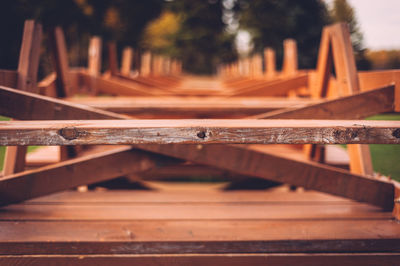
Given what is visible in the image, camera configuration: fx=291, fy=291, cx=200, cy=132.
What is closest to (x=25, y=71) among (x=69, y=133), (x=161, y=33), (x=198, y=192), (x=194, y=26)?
(x=69, y=133)

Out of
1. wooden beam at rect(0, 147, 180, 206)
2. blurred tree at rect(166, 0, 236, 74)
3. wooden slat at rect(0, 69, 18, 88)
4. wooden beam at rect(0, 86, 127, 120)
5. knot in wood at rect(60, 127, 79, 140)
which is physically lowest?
wooden beam at rect(0, 147, 180, 206)

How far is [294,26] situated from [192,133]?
17.5m

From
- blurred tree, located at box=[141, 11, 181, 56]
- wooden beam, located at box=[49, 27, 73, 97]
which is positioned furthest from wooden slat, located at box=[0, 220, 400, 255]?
blurred tree, located at box=[141, 11, 181, 56]

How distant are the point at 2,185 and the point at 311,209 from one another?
164 cm

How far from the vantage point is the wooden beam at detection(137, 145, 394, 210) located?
139cm

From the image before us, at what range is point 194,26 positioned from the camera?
32094mm

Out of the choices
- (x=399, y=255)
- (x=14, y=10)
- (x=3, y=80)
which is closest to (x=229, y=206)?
(x=399, y=255)

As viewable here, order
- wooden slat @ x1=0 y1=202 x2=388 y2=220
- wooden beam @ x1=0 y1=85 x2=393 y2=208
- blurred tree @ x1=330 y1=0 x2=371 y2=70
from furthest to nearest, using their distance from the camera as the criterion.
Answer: blurred tree @ x1=330 y1=0 x2=371 y2=70
wooden slat @ x1=0 y1=202 x2=388 y2=220
wooden beam @ x1=0 y1=85 x2=393 y2=208

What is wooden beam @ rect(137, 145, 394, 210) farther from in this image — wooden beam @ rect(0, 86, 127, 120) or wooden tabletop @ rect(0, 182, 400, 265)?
wooden beam @ rect(0, 86, 127, 120)

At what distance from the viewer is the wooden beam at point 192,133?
914 mm

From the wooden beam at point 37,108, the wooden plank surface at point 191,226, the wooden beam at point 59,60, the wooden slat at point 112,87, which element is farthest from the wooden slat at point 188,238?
the wooden slat at point 112,87

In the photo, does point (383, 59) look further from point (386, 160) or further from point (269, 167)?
point (269, 167)

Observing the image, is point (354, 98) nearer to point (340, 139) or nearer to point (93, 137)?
point (340, 139)

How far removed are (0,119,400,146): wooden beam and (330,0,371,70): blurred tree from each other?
21021 mm
